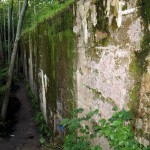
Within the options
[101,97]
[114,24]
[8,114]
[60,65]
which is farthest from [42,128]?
[114,24]

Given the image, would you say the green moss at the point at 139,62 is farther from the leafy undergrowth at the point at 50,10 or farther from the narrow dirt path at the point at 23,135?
the narrow dirt path at the point at 23,135

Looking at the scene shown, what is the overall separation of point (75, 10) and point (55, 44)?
1974 millimetres

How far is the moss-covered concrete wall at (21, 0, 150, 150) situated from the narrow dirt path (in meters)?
2.11

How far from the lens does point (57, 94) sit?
6891mm

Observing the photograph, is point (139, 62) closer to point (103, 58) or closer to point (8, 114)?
point (103, 58)

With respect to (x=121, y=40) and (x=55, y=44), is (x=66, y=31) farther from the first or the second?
(x=121, y=40)

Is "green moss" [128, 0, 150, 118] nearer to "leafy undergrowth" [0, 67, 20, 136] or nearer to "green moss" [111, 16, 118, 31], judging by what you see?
"green moss" [111, 16, 118, 31]

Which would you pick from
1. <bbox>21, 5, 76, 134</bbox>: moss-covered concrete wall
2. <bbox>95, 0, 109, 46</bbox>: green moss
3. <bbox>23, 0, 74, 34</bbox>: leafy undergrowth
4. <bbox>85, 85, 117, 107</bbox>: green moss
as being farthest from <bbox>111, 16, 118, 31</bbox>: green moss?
<bbox>23, 0, 74, 34</bbox>: leafy undergrowth

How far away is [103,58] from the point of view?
12.7 ft

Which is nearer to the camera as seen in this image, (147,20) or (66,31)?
(147,20)

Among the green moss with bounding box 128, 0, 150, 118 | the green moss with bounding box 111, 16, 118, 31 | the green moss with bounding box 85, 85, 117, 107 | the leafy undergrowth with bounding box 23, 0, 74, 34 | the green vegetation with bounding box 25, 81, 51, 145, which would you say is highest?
the leafy undergrowth with bounding box 23, 0, 74, 34

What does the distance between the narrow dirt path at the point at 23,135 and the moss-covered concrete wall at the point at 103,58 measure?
2109mm

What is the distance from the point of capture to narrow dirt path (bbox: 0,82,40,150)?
8.02m

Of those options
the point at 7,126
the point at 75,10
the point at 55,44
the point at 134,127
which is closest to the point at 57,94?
the point at 55,44
